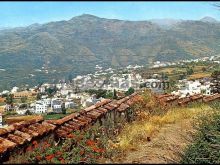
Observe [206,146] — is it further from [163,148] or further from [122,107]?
[122,107]

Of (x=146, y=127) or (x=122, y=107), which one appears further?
(x=122, y=107)

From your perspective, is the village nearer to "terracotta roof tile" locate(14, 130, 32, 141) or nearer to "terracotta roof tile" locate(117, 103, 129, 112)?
"terracotta roof tile" locate(117, 103, 129, 112)

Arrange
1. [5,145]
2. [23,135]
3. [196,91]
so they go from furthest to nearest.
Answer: [196,91] → [23,135] → [5,145]

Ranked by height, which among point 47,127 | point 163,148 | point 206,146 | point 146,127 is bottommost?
point 146,127

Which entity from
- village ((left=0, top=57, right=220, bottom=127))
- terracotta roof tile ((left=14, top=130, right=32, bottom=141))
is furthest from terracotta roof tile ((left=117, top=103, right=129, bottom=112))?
village ((left=0, top=57, right=220, bottom=127))

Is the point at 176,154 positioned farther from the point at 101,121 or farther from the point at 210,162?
the point at 101,121

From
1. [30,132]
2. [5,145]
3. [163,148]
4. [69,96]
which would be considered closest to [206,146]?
[163,148]
